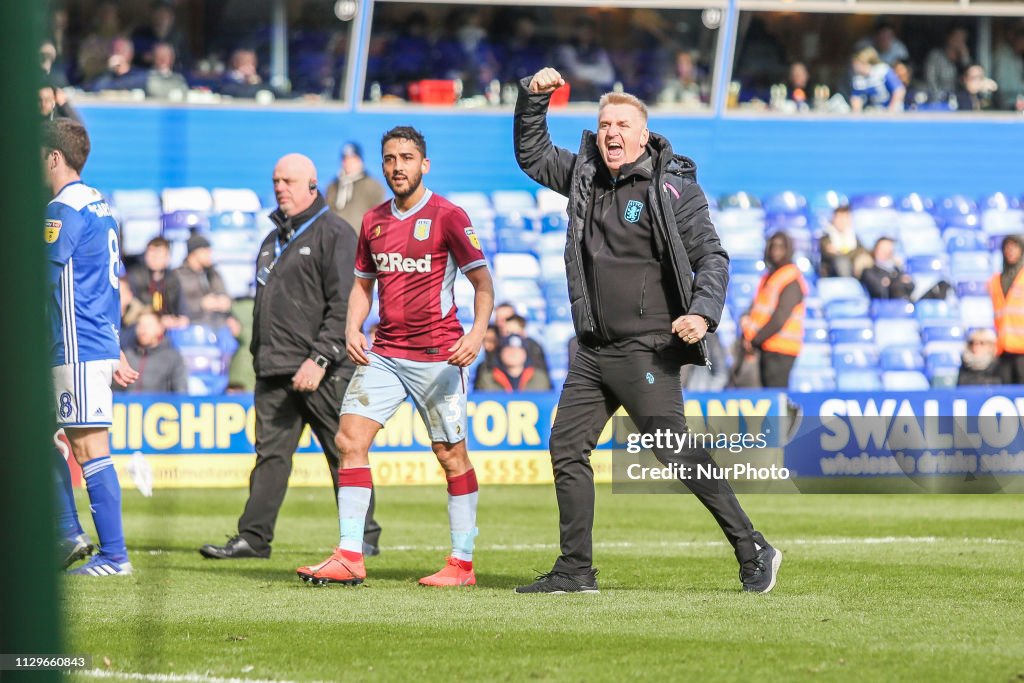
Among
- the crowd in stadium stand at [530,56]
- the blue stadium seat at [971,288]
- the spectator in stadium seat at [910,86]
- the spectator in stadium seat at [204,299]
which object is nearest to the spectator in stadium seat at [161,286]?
the spectator in stadium seat at [204,299]

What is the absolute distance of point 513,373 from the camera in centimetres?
1652

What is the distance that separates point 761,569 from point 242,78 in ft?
47.0

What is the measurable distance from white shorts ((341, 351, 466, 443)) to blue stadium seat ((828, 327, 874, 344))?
11.6 metres

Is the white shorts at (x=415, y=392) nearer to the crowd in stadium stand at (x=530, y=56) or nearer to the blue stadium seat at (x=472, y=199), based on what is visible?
the blue stadium seat at (x=472, y=199)

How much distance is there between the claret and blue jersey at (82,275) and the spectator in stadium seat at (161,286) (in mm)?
9001

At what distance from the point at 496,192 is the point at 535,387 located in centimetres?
434

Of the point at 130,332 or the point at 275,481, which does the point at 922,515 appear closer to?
the point at 275,481

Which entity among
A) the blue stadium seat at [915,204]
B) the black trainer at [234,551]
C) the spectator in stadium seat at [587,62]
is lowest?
the black trainer at [234,551]

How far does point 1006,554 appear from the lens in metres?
9.00

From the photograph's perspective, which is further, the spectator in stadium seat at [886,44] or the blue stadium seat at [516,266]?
the spectator in stadium seat at [886,44]

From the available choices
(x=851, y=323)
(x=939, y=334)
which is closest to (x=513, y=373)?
(x=851, y=323)

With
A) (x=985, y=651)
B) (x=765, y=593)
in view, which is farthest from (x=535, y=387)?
(x=985, y=651)

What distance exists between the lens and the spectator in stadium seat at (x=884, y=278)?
18969mm

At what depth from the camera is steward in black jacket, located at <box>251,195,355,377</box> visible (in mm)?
9281
